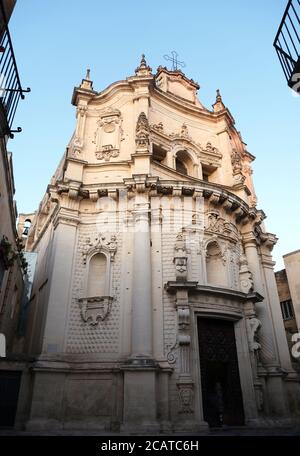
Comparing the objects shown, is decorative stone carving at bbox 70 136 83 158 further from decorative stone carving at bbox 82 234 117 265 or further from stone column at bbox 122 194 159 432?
decorative stone carving at bbox 82 234 117 265

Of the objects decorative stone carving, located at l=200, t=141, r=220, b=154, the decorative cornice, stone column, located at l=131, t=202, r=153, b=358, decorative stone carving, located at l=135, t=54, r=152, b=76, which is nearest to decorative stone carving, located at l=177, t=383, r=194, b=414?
stone column, located at l=131, t=202, r=153, b=358

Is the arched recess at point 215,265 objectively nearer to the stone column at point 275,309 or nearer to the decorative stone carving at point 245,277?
the decorative stone carving at point 245,277

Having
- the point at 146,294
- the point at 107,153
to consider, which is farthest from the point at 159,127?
the point at 146,294

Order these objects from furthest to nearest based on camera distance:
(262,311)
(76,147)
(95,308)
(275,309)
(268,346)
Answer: (275,309) → (76,147) → (262,311) → (268,346) → (95,308)

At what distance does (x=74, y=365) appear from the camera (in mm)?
11547

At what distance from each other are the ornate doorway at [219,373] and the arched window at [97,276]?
12.7ft

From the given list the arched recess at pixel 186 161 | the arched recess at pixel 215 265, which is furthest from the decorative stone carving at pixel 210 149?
the arched recess at pixel 215 265

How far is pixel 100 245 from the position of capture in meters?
13.8

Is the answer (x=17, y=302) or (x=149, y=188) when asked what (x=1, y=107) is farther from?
(x=17, y=302)

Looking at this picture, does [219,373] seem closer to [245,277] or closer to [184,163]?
[245,277]

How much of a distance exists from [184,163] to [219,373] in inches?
404

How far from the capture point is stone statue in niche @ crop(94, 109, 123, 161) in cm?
1602

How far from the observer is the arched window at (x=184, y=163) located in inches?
711

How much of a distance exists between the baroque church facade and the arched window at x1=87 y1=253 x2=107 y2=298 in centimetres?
4
